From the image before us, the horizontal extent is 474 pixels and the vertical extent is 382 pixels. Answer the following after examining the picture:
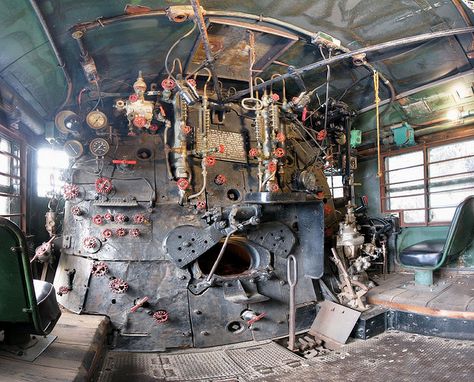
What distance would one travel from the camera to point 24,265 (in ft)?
7.89

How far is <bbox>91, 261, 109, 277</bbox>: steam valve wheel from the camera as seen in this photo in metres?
4.27

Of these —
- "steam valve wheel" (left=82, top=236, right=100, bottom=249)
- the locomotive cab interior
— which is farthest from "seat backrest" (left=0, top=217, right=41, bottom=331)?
"steam valve wheel" (left=82, top=236, right=100, bottom=249)

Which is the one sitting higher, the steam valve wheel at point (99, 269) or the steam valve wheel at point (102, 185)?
the steam valve wheel at point (102, 185)

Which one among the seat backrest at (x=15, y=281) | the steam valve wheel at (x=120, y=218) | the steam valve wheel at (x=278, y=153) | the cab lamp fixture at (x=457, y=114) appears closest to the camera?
the seat backrest at (x=15, y=281)

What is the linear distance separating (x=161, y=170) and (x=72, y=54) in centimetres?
173

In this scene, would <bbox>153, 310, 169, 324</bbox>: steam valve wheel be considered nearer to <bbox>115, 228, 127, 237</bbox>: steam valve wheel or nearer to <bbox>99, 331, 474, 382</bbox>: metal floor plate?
<bbox>99, 331, 474, 382</bbox>: metal floor plate

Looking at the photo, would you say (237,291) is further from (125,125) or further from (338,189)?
(338,189)

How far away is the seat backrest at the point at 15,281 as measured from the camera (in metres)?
2.32

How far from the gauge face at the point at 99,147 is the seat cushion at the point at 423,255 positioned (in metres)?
4.80

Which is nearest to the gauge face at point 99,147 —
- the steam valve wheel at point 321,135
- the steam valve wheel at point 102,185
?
the steam valve wheel at point 102,185

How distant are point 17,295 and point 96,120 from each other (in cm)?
263

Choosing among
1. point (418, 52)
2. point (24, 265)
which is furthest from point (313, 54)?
point (24, 265)

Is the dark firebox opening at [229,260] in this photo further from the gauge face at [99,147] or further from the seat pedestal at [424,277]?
the seat pedestal at [424,277]

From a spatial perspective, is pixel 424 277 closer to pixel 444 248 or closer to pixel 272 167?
pixel 444 248
